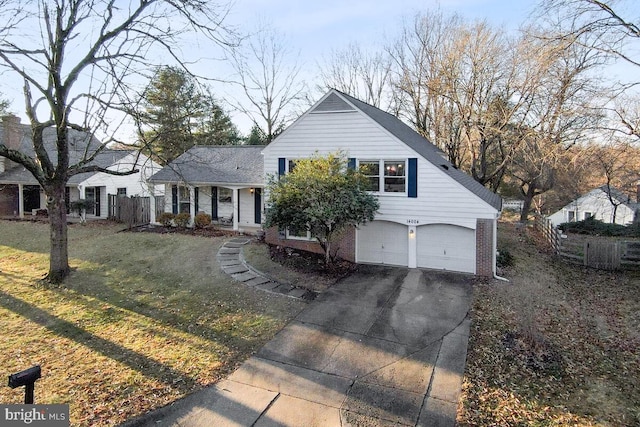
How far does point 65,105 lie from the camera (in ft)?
38.1

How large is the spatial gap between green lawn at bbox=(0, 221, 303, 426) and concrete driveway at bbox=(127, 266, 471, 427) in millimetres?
571

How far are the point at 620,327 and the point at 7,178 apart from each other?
31.0m

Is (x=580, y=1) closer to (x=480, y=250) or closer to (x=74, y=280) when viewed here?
(x=480, y=250)

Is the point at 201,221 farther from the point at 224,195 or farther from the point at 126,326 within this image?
the point at 126,326

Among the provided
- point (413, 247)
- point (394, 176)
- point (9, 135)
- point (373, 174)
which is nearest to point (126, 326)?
point (373, 174)

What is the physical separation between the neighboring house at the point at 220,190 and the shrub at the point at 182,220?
41 cm

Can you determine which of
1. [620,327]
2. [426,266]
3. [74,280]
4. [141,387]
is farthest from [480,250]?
[74,280]

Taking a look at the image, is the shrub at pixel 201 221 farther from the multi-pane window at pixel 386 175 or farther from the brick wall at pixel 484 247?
the brick wall at pixel 484 247

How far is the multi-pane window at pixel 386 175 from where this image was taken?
47.6 feet

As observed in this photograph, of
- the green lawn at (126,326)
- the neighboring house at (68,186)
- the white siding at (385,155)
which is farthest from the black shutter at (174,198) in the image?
the white siding at (385,155)

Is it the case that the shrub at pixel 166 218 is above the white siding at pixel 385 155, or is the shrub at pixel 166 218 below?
below

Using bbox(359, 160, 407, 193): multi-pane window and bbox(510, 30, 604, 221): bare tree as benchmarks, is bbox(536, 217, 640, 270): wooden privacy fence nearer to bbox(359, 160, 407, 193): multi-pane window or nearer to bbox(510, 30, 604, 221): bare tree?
bbox(510, 30, 604, 221): bare tree

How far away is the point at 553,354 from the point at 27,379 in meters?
9.35

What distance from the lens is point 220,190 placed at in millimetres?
21562
